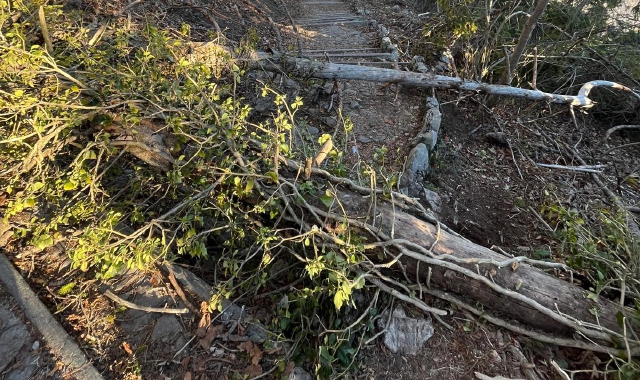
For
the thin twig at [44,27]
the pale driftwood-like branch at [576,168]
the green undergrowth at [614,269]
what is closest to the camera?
the green undergrowth at [614,269]

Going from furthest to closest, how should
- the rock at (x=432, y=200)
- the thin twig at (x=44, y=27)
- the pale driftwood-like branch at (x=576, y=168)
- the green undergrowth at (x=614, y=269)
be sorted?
the pale driftwood-like branch at (x=576, y=168)
the rock at (x=432, y=200)
the thin twig at (x=44, y=27)
the green undergrowth at (x=614, y=269)

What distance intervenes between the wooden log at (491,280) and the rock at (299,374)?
2.79ft

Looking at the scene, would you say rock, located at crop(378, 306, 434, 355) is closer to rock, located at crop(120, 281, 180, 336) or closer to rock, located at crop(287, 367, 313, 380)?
rock, located at crop(287, 367, 313, 380)

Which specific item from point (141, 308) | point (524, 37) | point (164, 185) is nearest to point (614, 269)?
point (141, 308)

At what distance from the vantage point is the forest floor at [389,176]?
2.23m

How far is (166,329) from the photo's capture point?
7.72ft

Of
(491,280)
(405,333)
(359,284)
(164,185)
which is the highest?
(164,185)

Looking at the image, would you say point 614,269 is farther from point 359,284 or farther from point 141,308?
point 141,308

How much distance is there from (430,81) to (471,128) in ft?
3.07

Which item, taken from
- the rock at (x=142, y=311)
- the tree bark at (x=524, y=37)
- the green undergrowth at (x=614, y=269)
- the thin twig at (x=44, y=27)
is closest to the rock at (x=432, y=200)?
the green undergrowth at (x=614, y=269)

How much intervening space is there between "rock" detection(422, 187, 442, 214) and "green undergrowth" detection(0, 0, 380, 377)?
1.48 meters

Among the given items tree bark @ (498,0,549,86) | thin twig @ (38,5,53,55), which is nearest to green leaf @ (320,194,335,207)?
thin twig @ (38,5,53,55)

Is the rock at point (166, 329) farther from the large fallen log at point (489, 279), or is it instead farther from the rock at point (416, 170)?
the rock at point (416, 170)

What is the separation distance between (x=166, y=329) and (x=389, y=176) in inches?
87.9
